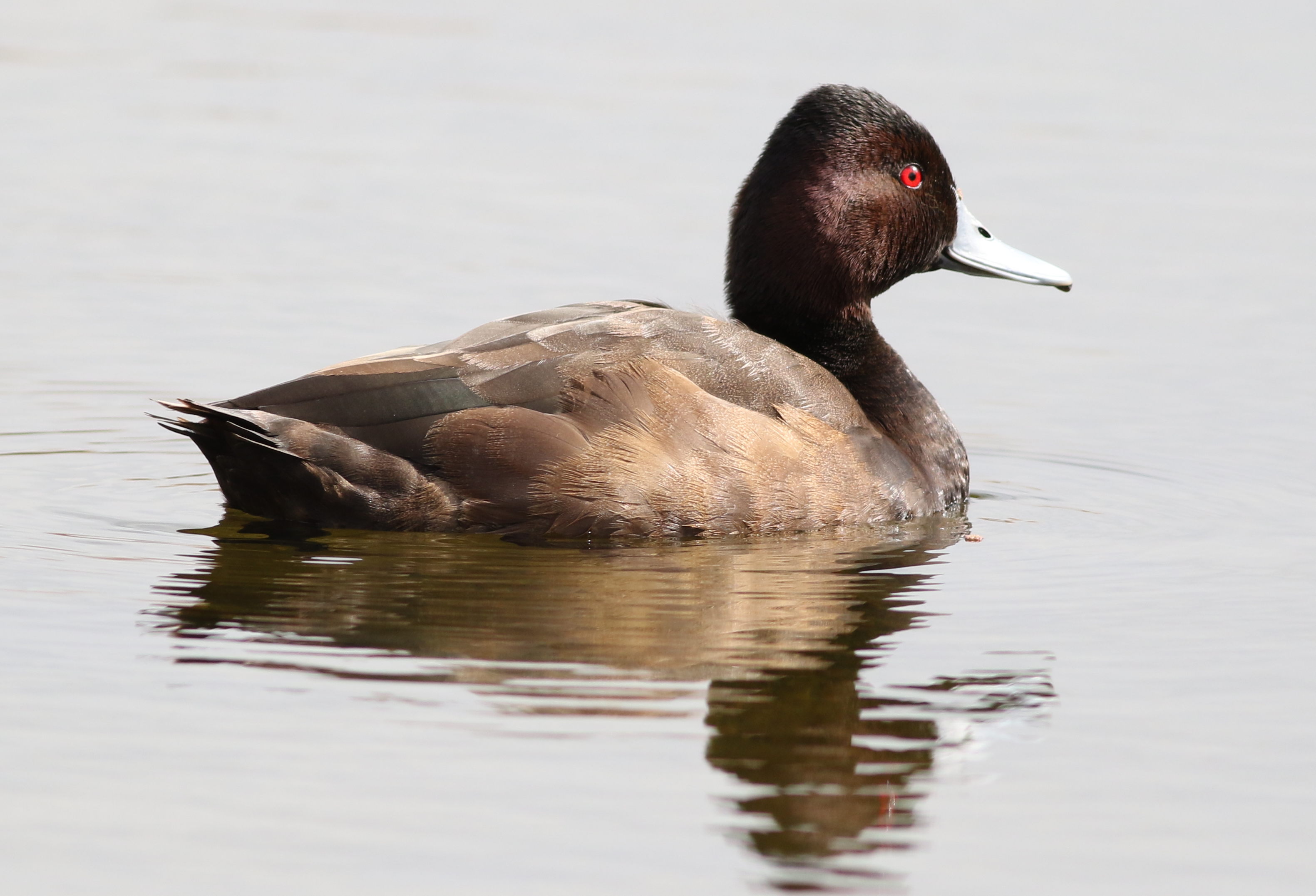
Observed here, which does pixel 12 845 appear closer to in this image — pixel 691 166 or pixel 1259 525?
pixel 1259 525

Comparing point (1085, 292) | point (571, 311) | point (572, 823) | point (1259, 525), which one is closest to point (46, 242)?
point (571, 311)

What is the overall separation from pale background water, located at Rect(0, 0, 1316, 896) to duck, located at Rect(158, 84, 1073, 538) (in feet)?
0.64

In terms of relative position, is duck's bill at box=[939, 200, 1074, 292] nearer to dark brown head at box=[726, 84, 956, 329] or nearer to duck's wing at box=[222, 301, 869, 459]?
dark brown head at box=[726, 84, 956, 329]

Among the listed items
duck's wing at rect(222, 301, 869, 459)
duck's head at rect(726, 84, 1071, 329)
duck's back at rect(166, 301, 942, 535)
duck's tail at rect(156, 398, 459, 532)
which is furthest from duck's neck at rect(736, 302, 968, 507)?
duck's tail at rect(156, 398, 459, 532)

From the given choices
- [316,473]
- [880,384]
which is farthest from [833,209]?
[316,473]

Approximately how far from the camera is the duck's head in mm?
8000

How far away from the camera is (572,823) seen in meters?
4.57

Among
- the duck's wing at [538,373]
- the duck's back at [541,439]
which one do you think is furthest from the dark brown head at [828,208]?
the duck's back at [541,439]

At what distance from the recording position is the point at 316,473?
6902 mm

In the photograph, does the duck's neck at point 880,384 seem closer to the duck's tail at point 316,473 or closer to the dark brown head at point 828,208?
the dark brown head at point 828,208

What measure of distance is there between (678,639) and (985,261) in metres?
3.26

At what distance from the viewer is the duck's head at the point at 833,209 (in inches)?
315

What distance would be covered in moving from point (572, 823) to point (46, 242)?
873 cm

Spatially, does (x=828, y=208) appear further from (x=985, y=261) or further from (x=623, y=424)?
(x=623, y=424)
